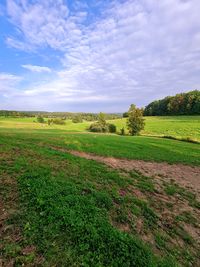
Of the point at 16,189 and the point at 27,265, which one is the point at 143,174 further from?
the point at 27,265

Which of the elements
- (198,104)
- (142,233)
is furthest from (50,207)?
(198,104)

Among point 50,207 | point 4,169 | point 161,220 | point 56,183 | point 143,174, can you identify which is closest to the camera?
point 50,207

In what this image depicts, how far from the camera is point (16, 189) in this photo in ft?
17.7

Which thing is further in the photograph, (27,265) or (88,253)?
(88,253)

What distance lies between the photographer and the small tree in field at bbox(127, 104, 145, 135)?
154 ft

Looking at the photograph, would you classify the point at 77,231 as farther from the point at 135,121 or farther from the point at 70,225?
the point at 135,121

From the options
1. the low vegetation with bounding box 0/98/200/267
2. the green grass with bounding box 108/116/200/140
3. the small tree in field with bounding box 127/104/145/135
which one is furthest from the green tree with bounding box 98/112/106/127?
the low vegetation with bounding box 0/98/200/267

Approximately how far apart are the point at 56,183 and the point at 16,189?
51.5 inches

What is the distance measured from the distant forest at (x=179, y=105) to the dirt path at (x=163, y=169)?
81081 mm

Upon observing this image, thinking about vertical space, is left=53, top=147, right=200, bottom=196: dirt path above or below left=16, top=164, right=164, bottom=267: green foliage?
below

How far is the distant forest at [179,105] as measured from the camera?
84.1 meters

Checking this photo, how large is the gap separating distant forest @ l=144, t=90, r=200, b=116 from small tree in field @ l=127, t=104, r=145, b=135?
49875 millimetres

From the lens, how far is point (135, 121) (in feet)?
155

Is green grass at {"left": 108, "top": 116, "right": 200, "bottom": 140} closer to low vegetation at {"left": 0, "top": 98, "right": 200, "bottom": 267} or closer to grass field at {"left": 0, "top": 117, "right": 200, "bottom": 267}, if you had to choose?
low vegetation at {"left": 0, "top": 98, "right": 200, "bottom": 267}
